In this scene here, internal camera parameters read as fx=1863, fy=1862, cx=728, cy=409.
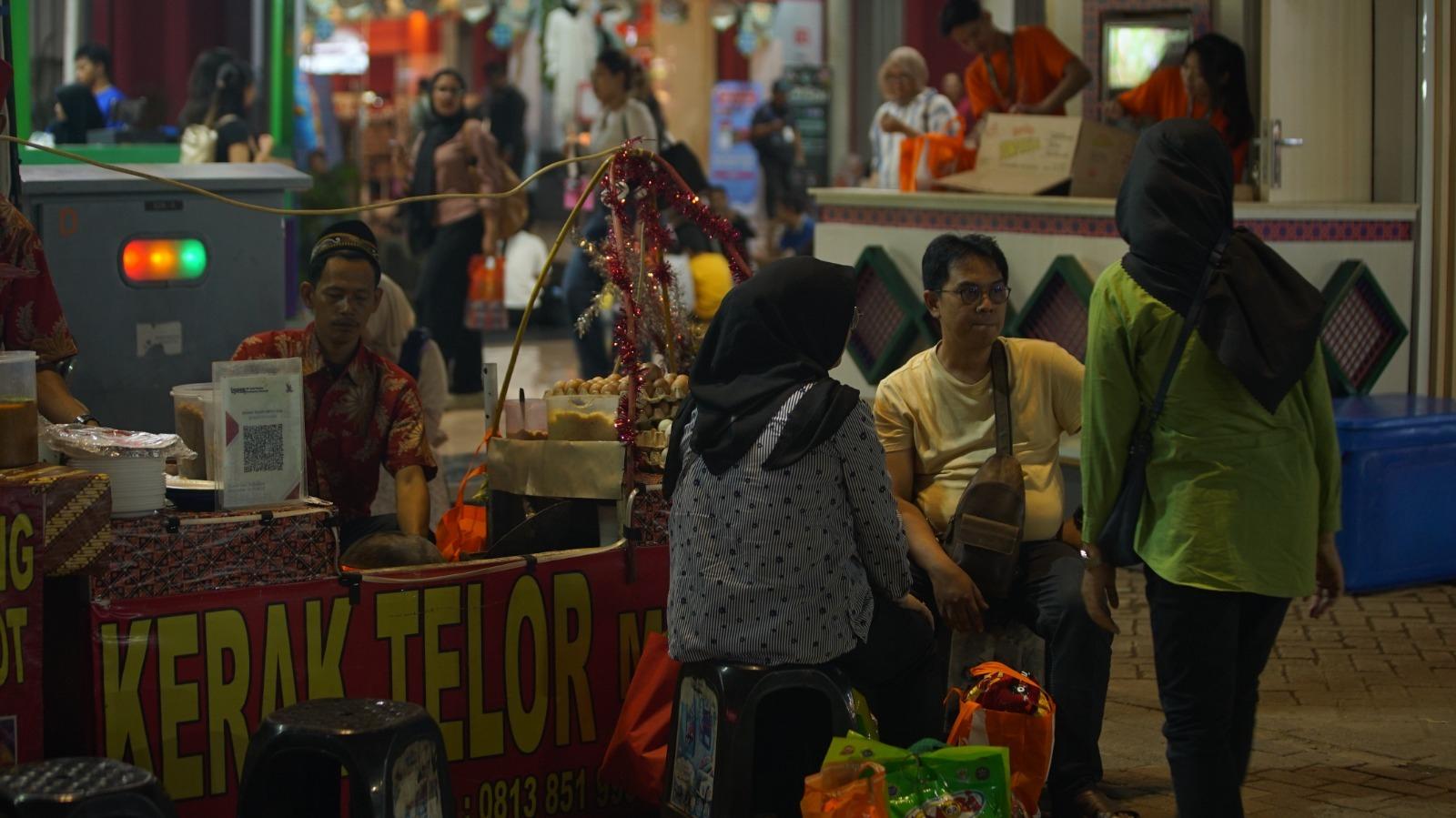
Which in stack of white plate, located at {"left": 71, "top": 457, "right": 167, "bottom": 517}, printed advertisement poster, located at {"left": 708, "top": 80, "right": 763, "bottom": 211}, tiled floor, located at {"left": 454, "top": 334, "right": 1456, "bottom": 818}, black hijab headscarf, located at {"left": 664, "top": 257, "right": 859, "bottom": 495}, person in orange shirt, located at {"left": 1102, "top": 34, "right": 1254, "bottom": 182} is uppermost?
printed advertisement poster, located at {"left": 708, "top": 80, "right": 763, "bottom": 211}

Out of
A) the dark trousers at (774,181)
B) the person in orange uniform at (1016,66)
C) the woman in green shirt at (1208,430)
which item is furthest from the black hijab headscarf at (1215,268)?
the dark trousers at (774,181)

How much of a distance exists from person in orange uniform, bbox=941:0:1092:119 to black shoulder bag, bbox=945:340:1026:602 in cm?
482

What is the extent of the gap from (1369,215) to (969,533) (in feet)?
13.2

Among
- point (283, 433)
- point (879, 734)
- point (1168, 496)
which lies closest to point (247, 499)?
point (283, 433)

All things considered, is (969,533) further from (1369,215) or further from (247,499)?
(1369,215)

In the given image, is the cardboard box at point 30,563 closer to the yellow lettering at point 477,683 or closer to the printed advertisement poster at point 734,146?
the yellow lettering at point 477,683

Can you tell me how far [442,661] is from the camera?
4.41 m

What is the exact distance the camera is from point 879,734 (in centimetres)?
450

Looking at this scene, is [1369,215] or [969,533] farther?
[1369,215]

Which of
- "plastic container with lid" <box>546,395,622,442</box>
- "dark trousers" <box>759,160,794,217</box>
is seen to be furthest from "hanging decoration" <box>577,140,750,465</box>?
"dark trousers" <box>759,160,794,217</box>

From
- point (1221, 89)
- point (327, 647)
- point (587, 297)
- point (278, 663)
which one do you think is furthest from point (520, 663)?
point (587, 297)

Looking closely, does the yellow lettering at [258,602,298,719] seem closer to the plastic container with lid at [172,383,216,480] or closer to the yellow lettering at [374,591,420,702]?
the yellow lettering at [374,591,420,702]

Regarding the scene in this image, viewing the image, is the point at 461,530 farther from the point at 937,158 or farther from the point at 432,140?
the point at 432,140

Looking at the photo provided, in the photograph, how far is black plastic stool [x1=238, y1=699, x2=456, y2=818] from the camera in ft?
11.9
